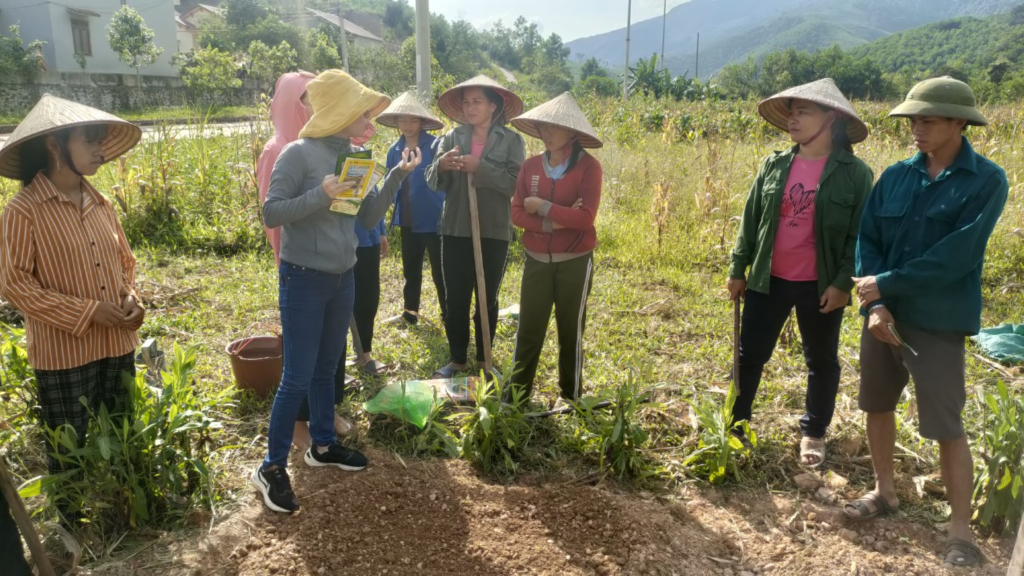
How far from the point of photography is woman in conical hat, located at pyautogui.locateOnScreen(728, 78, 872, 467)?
296 centimetres

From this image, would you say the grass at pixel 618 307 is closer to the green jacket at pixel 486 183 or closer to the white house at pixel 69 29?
the green jacket at pixel 486 183

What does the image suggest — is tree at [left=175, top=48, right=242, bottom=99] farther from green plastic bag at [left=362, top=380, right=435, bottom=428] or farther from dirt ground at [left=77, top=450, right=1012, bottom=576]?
dirt ground at [left=77, top=450, right=1012, bottom=576]

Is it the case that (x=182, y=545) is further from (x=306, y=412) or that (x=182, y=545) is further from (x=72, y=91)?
(x=72, y=91)

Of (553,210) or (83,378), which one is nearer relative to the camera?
(83,378)

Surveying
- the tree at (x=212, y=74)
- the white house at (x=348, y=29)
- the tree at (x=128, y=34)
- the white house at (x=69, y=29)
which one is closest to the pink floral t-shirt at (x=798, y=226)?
the tree at (x=212, y=74)

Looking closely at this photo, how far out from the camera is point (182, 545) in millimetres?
2506

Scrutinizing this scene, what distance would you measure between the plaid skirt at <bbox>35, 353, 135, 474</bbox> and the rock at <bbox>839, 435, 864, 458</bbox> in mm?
3302

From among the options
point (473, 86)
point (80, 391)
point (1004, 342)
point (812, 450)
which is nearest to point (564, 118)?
point (473, 86)

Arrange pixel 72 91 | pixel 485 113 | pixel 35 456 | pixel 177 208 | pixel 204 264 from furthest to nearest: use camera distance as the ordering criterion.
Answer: pixel 72 91
pixel 177 208
pixel 204 264
pixel 485 113
pixel 35 456

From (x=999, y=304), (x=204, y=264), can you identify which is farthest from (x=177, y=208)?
(x=999, y=304)

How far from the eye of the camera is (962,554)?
2490 millimetres

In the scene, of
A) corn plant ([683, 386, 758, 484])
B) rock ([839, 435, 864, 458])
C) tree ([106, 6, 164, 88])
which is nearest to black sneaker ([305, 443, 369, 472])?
corn plant ([683, 386, 758, 484])

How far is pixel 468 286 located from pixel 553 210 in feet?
3.33

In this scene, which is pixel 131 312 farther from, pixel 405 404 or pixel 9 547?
pixel 405 404
